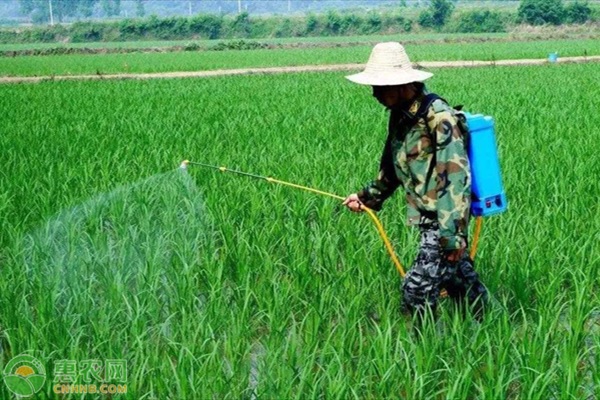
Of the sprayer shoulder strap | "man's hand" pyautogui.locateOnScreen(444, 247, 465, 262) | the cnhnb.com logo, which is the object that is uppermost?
the sprayer shoulder strap

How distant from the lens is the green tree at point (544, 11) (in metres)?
46.1

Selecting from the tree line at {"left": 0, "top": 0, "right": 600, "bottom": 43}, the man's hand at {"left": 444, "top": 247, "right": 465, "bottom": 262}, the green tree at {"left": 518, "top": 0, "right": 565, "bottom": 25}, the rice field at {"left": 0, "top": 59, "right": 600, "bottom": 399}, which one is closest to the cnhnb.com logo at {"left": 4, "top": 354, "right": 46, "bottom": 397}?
the rice field at {"left": 0, "top": 59, "right": 600, "bottom": 399}

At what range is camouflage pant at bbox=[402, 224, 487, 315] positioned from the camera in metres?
2.67

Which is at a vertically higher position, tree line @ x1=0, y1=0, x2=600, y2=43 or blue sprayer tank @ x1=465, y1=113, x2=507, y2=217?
blue sprayer tank @ x1=465, y1=113, x2=507, y2=217

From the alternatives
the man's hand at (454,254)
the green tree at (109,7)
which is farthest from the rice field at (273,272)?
the green tree at (109,7)

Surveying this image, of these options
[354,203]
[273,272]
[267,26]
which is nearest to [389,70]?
[354,203]

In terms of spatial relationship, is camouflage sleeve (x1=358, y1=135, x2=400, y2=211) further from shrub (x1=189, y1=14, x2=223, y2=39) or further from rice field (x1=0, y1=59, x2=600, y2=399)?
shrub (x1=189, y1=14, x2=223, y2=39)

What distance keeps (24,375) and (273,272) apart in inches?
52.3

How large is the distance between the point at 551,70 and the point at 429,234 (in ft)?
49.1

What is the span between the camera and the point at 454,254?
256 cm

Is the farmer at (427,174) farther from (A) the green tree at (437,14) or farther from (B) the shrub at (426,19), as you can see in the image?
(B) the shrub at (426,19)

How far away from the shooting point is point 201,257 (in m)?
3.55

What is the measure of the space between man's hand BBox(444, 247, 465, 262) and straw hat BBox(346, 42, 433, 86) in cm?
58

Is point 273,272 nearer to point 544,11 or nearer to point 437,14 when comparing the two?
point 544,11
